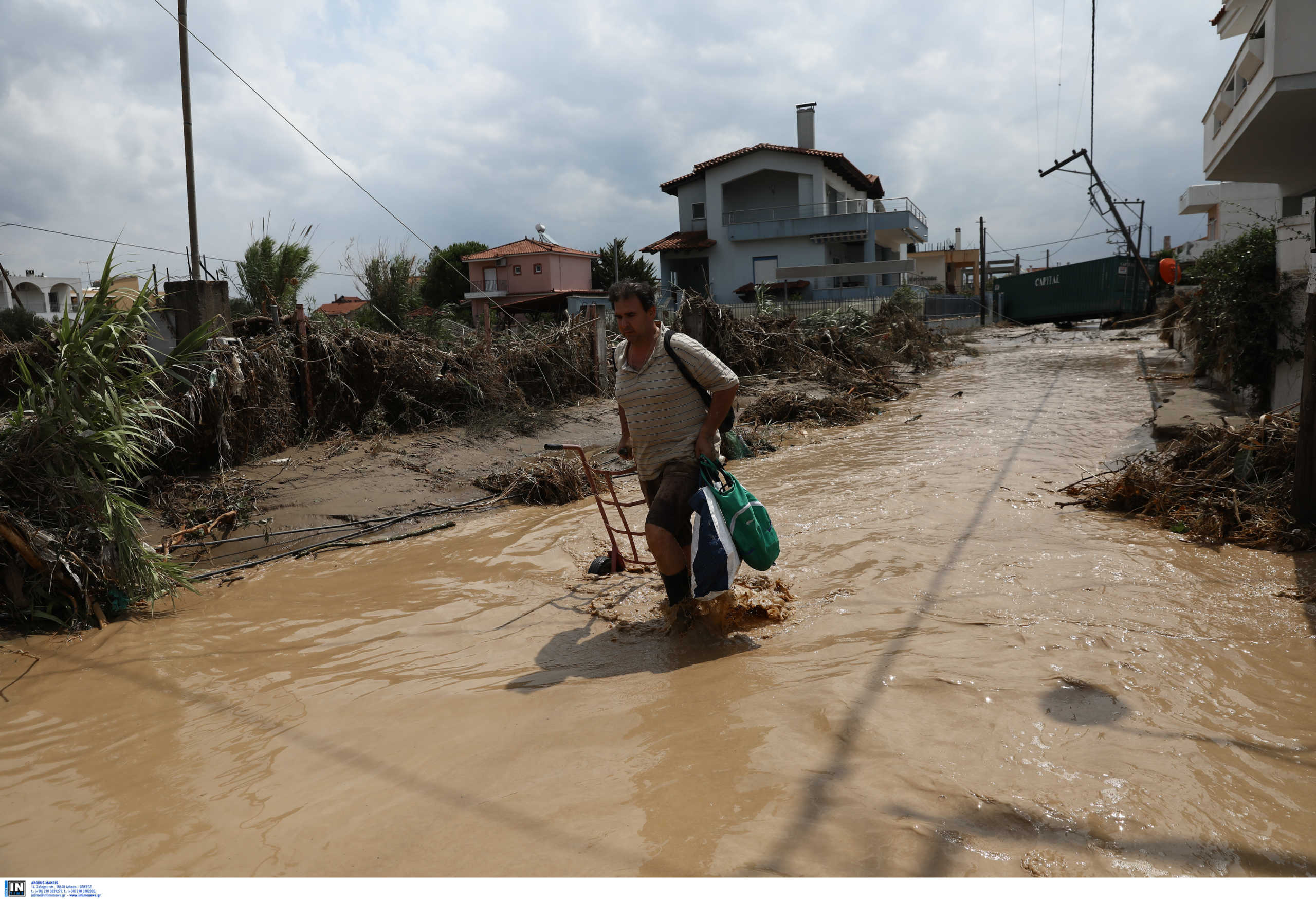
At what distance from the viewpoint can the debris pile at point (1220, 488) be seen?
5.50 m

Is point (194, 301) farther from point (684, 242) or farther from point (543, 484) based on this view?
point (684, 242)

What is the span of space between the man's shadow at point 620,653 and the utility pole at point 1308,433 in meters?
3.92

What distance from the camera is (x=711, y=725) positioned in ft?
10.5

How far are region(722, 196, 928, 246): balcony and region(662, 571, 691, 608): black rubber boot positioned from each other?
3344 centimetres

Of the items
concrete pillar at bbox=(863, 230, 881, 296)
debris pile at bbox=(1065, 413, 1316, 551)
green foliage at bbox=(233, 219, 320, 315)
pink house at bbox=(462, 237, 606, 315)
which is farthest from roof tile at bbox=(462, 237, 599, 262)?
debris pile at bbox=(1065, 413, 1316, 551)

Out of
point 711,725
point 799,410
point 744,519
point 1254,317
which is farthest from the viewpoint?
point 799,410

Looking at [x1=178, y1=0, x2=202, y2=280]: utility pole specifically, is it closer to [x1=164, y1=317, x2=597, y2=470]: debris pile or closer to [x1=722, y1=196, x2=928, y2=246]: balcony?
[x1=164, y1=317, x2=597, y2=470]: debris pile

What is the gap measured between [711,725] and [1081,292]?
115ft

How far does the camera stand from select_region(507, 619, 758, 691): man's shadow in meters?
3.91

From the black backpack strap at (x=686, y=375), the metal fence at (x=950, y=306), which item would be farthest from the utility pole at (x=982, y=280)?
the black backpack strap at (x=686, y=375)

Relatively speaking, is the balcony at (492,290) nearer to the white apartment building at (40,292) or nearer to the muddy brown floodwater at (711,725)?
the white apartment building at (40,292)

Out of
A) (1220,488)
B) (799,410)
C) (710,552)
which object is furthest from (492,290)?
(710,552)

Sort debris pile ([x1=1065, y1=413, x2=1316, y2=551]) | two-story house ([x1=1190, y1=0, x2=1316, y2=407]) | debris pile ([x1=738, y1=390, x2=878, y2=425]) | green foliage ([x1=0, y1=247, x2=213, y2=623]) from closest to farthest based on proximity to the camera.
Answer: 1. green foliage ([x1=0, y1=247, x2=213, y2=623])
2. debris pile ([x1=1065, y1=413, x2=1316, y2=551])
3. two-story house ([x1=1190, y1=0, x2=1316, y2=407])
4. debris pile ([x1=738, y1=390, x2=878, y2=425])
